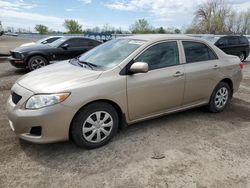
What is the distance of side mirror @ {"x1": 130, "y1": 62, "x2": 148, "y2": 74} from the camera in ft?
Result: 10.7

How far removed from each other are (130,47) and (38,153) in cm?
207

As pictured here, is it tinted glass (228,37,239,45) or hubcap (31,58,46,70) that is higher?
tinted glass (228,37,239,45)

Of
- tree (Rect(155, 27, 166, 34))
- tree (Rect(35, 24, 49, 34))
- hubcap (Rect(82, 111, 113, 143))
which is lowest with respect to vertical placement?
hubcap (Rect(82, 111, 113, 143))

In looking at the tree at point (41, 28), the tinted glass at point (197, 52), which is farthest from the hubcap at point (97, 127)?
the tree at point (41, 28)

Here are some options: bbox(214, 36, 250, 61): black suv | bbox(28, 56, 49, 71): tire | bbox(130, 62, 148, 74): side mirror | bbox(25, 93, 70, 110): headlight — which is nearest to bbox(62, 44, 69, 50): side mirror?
bbox(28, 56, 49, 71): tire

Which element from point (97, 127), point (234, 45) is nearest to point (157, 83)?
point (97, 127)

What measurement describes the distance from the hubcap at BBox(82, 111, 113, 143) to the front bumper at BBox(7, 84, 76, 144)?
0.26m

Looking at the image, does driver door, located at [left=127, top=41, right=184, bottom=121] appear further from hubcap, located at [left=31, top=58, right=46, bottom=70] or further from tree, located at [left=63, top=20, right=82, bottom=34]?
tree, located at [left=63, top=20, right=82, bottom=34]

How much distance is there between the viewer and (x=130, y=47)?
375 cm

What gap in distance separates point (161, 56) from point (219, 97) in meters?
1.73

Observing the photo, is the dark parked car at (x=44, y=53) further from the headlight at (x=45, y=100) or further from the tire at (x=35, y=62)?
the headlight at (x=45, y=100)

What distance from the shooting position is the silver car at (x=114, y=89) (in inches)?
116

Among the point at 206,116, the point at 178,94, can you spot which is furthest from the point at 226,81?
the point at 178,94

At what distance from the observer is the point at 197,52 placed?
4.33 m
